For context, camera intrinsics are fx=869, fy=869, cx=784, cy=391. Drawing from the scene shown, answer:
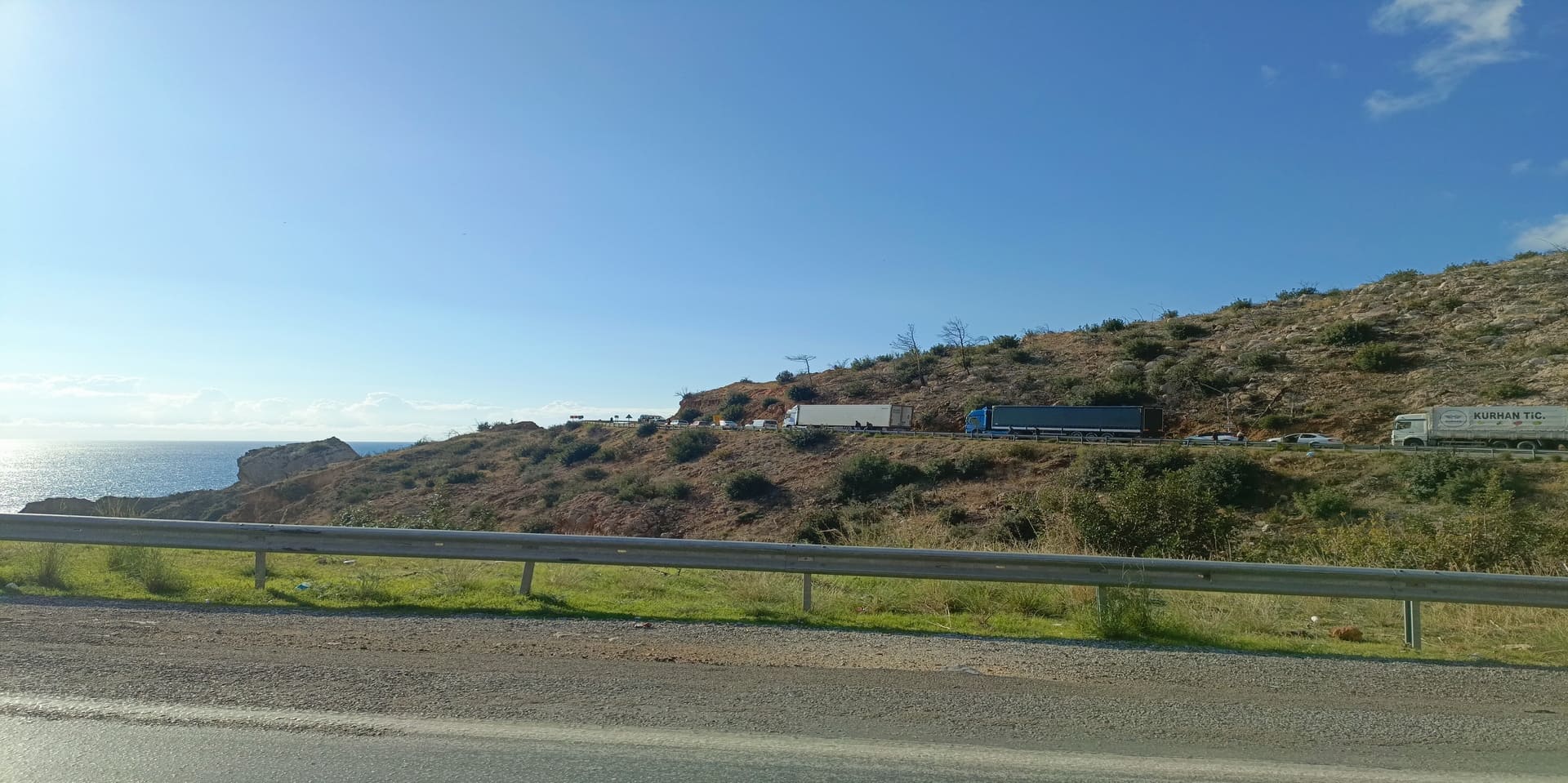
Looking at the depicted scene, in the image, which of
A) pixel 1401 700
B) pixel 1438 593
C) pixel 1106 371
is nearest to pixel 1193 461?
pixel 1106 371

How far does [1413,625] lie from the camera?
789 cm

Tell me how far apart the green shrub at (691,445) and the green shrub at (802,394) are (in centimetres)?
1314

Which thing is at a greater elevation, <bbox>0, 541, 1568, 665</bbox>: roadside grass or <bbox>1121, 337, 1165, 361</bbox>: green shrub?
<bbox>1121, 337, 1165, 361</bbox>: green shrub

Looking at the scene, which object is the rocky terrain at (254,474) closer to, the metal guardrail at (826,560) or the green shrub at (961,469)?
the green shrub at (961,469)

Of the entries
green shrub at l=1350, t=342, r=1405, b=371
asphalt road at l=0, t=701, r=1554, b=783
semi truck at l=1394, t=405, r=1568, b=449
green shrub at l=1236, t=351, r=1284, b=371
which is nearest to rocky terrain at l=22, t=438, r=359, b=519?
asphalt road at l=0, t=701, r=1554, b=783

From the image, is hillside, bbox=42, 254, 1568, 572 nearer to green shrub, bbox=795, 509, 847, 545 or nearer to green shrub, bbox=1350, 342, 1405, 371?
green shrub, bbox=795, 509, 847, 545

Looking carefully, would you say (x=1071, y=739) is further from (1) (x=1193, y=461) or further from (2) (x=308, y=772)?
(1) (x=1193, y=461)

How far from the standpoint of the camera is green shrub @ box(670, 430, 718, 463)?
47.9 metres

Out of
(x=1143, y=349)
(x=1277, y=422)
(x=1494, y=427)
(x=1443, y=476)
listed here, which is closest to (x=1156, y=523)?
(x=1443, y=476)

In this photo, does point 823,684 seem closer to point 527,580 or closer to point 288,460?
point 527,580

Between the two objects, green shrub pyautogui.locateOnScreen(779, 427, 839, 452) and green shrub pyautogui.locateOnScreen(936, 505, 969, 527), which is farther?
green shrub pyautogui.locateOnScreen(779, 427, 839, 452)

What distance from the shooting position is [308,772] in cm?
411

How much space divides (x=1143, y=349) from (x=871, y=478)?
24.9 metres

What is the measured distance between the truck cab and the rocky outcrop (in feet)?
183
